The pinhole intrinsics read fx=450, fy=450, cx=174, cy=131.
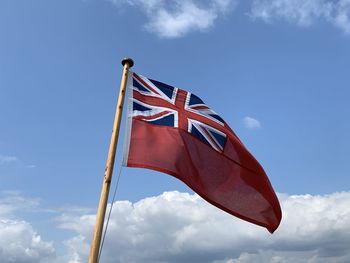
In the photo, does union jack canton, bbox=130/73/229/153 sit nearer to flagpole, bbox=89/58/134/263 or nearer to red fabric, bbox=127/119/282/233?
red fabric, bbox=127/119/282/233

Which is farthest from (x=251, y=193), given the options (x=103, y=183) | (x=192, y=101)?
(x=103, y=183)

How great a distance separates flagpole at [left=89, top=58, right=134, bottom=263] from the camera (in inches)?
495

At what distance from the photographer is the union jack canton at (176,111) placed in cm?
1795

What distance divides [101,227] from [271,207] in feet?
27.7

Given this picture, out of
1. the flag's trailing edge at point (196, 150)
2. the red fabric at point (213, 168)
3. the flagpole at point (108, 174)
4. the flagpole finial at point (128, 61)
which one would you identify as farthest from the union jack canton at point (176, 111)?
the flagpole at point (108, 174)

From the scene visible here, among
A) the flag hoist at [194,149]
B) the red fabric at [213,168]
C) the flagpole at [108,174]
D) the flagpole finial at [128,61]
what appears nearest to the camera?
the flagpole at [108,174]

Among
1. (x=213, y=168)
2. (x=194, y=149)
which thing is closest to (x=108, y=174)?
(x=194, y=149)

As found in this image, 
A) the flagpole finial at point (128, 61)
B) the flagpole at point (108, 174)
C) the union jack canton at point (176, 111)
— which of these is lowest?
the flagpole at point (108, 174)

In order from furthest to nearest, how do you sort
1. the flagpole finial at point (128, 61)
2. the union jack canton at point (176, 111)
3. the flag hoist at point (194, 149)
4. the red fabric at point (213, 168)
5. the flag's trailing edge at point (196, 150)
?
the union jack canton at point (176, 111)
the flagpole finial at point (128, 61)
the flag's trailing edge at point (196, 150)
the flag hoist at point (194, 149)
the red fabric at point (213, 168)

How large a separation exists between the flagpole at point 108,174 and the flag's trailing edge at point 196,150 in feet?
3.76

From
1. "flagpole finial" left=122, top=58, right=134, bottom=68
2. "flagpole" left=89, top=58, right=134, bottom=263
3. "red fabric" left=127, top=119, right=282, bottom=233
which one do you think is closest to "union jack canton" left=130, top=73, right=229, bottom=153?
"red fabric" left=127, top=119, right=282, bottom=233

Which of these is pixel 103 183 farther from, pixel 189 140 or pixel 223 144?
pixel 223 144

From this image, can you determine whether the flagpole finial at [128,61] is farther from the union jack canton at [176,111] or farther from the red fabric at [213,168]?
the red fabric at [213,168]

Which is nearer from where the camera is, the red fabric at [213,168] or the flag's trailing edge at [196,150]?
the red fabric at [213,168]
